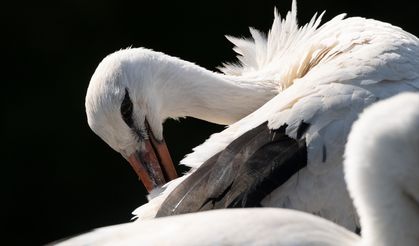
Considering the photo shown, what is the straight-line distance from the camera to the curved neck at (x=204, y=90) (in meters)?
4.58

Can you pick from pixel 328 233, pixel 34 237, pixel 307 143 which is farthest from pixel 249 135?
pixel 34 237

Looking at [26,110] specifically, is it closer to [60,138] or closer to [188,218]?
[60,138]

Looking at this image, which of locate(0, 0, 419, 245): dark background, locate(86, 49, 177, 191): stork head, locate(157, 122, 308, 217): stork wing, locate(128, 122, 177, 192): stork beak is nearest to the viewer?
locate(157, 122, 308, 217): stork wing

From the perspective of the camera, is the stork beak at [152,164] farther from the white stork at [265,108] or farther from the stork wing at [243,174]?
the stork wing at [243,174]

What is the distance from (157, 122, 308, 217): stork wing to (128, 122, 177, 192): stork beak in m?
0.64

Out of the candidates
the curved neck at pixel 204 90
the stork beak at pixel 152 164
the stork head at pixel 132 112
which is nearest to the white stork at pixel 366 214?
the stork head at pixel 132 112

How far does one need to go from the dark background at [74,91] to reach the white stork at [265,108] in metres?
2.49

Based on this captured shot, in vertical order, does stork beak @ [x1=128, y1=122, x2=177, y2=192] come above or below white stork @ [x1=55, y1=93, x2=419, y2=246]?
below

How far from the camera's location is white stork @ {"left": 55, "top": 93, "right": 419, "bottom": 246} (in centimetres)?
280

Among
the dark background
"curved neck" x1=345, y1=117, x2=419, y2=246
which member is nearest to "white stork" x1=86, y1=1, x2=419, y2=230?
"curved neck" x1=345, y1=117, x2=419, y2=246

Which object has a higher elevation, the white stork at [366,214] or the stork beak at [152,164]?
the white stork at [366,214]

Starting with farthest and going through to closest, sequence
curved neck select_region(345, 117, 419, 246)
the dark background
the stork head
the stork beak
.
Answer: the dark background
the stork beak
the stork head
curved neck select_region(345, 117, 419, 246)

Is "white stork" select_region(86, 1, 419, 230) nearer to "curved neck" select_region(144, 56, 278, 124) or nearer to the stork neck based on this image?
"curved neck" select_region(144, 56, 278, 124)

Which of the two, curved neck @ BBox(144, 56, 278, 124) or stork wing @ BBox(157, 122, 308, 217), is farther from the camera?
curved neck @ BBox(144, 56, 278, 124)
